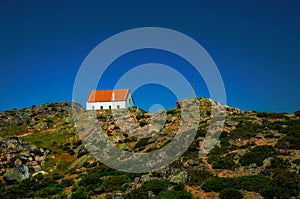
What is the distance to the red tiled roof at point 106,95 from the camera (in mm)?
91125

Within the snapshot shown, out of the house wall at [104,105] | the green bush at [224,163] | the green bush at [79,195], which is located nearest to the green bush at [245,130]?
the green bush at [224,163]

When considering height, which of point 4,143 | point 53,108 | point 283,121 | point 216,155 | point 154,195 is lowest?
point 154,195

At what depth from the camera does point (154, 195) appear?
24562 mm

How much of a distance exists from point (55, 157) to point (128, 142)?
12.5 m

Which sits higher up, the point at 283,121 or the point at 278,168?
the point at 283,121

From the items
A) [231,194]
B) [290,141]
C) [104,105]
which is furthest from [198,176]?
[104,105]

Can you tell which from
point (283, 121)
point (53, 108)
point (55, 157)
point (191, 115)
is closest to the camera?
point (283, 121)

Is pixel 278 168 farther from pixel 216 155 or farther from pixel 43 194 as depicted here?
pixel 43 194

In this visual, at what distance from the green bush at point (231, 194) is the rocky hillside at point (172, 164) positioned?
2.9 inches

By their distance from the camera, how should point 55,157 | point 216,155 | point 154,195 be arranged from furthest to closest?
point 55,157
point 216,155
point 154,195

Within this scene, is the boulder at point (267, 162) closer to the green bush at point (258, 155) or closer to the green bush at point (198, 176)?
the green bush at point (258, 155)

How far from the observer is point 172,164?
110 feet

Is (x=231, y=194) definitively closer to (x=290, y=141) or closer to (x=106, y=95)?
(x=290, y=141)

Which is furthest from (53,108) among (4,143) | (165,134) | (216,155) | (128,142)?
(216,155)
